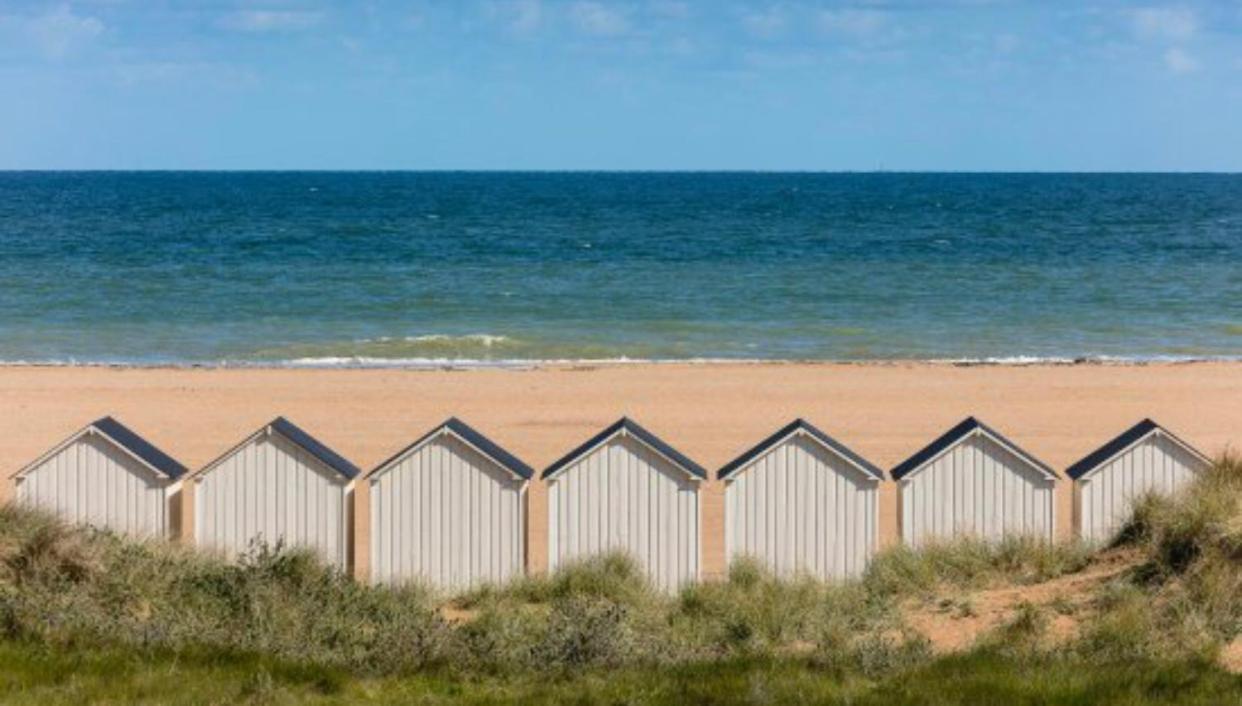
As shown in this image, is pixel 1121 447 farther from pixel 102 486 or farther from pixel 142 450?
pixel 102 486

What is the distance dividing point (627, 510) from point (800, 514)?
4.07 feet

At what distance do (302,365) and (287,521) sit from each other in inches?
800

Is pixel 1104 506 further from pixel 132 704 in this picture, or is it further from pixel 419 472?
pixel 132 704

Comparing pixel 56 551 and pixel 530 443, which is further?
pixel 530 443

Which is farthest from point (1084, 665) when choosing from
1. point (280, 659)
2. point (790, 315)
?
point (790, 315)

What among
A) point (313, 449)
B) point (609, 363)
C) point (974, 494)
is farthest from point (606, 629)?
point (609, 363)

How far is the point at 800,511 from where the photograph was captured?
13547 millimetres

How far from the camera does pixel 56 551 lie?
37.4ft

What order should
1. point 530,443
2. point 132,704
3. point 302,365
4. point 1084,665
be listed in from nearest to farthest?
point 132,704, point 1084,665, point 530,443, point 302,365

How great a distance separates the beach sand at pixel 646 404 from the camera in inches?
893

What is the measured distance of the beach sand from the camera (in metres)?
22.7

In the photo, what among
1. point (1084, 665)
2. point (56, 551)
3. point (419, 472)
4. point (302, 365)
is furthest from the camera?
point (302, 365)

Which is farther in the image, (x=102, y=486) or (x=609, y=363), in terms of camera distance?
(x=609, y=363)

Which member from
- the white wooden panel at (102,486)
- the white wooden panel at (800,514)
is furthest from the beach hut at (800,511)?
the white wooden panel at (102,486)
